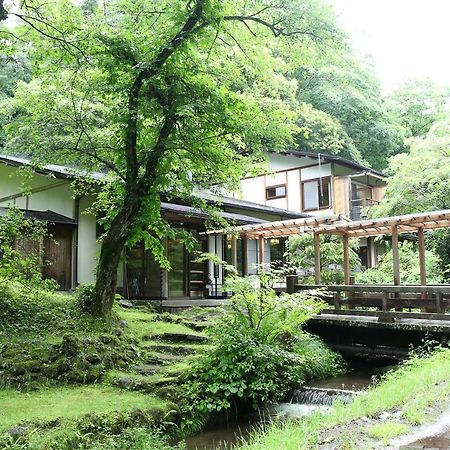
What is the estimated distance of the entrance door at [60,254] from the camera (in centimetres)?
1557

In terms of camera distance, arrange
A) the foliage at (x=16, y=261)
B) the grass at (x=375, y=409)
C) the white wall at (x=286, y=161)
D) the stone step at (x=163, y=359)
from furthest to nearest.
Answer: the white wall at (x=286, y=161), the foliage at (x=16, y=261), the stone step at (x=163, y=359), the grass at (x=375, y=409)

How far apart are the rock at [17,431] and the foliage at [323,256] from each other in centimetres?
1276

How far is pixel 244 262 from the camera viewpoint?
19.0m

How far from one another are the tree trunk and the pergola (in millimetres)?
3676

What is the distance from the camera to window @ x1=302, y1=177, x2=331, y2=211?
26.8 meters

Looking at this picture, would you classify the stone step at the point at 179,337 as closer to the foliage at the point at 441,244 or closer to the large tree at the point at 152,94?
the large tree at the point at 152,94

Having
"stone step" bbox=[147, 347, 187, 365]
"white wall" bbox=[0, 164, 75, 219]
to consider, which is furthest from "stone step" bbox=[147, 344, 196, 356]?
"white wall" bbox=[0, 164, 75, 219]

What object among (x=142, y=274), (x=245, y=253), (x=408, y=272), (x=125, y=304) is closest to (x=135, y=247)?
(x=142, y=274)

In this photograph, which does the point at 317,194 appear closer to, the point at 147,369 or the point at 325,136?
the point at 325,136

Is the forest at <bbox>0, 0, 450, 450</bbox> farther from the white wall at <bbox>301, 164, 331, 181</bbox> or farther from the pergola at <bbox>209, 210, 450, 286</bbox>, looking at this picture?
the white wall at <bbox>301, 164, 331, 181</bbox>

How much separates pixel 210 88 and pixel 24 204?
27.7 ft

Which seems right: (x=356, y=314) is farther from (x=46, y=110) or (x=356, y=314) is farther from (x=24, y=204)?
(x=24, y=204)

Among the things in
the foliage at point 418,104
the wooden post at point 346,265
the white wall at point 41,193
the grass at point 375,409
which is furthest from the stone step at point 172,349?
the foliage at point 418,104

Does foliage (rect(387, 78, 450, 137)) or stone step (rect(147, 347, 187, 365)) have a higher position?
foliage (rect(387, 78, 450, 137))
